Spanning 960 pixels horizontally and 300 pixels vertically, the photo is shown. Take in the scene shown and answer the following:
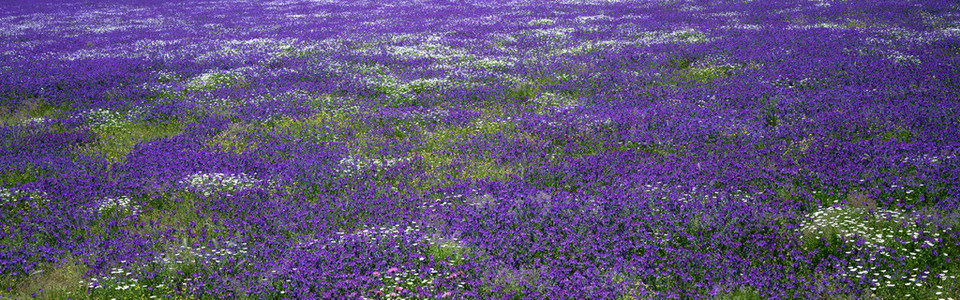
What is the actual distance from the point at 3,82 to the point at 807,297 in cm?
1958

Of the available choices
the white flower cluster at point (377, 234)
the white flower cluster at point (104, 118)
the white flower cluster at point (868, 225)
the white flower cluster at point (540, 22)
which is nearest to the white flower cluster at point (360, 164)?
the white flower cluster at point (377, 234)

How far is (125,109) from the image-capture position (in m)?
13.5

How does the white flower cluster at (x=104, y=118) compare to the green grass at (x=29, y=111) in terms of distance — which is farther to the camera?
the green grass at (x=29, y=111)

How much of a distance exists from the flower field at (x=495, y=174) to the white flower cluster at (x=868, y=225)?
32 mm

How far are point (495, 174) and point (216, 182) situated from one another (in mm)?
4153

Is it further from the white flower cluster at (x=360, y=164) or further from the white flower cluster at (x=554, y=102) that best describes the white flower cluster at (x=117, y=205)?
the white flower cluster at (x=554, y=102)

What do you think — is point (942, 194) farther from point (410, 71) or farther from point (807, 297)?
point (410, 71)

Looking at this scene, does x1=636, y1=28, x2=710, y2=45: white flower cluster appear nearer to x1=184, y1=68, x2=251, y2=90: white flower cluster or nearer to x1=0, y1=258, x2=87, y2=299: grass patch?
x1=184, y1=68, x2=251, y2=90: white flower cluster

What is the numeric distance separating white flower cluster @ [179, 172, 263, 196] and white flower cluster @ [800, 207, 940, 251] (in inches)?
292

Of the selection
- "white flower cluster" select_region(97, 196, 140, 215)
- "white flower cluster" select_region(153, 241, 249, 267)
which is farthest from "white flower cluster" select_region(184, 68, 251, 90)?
"white flower cluster" select_region(153, 241, 249, 267)

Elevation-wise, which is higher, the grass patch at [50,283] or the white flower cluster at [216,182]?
the white flower cluster at [216,182]

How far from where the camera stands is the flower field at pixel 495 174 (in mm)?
5922

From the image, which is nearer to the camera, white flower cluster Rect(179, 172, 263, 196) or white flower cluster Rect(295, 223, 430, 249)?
white flower cluster Rect(295, 223, 430, 249)

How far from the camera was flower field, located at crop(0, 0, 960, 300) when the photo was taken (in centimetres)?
592
